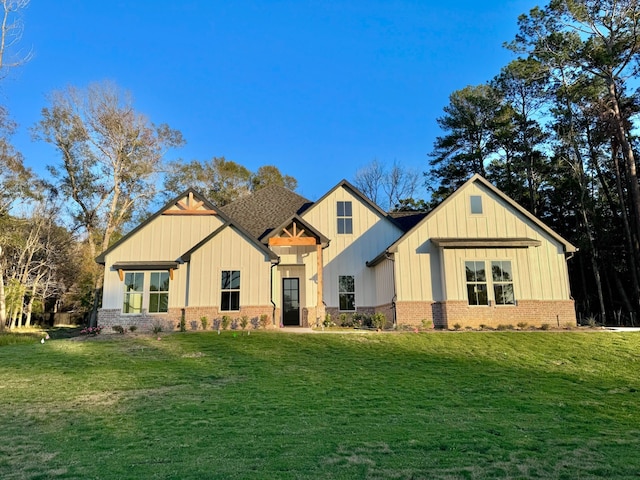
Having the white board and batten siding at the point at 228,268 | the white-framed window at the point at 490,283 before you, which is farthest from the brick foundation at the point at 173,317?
the white-framed window at the point at 490,283

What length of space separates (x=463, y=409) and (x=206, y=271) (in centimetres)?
1208

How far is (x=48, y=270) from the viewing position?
31.4m

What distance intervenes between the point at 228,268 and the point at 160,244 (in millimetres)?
3280

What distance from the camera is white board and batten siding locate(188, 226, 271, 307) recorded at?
16422mm

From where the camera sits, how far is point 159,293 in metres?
16.8

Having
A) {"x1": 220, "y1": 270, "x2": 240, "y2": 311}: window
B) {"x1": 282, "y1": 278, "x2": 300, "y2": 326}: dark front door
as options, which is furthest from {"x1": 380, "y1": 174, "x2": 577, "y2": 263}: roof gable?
{"x1": 220, "y1": 270, "x2": 240, "y2": 311}: window

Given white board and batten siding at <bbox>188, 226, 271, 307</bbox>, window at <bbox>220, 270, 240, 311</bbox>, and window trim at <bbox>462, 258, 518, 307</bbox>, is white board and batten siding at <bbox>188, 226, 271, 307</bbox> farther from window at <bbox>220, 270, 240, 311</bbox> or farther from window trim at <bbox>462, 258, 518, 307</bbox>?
window trim at <bbox>462, 258, 518, 307</bbox>

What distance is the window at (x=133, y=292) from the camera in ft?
55.2

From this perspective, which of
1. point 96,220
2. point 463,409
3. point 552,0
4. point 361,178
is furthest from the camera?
point 361,178

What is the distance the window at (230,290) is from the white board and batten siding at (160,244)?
1653mm

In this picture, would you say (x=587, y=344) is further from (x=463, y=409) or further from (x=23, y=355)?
(x=23, y=355)

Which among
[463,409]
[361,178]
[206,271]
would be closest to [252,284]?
[206,271]

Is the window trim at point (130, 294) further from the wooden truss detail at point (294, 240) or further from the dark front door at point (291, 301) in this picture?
the dark front door at point (291, 301)

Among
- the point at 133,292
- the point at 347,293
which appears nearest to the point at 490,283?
the point at 347,293
